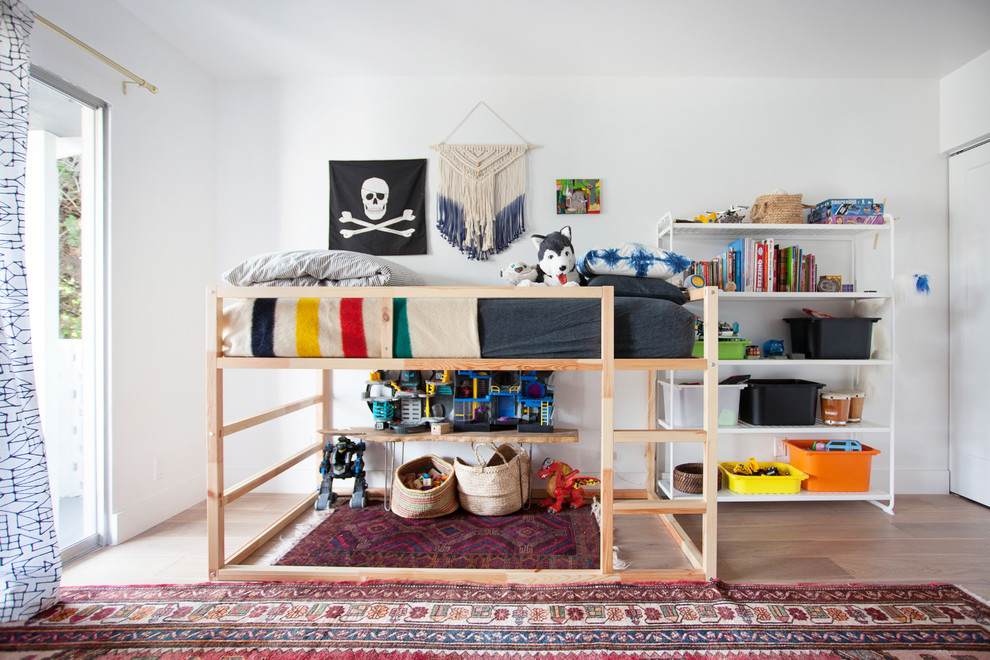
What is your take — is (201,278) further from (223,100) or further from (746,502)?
(746,502)

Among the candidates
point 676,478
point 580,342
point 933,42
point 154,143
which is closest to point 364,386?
point 580,342

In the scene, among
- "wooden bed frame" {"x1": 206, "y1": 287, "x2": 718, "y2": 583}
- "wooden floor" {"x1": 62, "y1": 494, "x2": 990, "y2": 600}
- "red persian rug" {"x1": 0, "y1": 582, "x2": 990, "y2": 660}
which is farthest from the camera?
"wooden floor" {"x1": 62, "y1": 494, "x2": 990, "y2": 600}

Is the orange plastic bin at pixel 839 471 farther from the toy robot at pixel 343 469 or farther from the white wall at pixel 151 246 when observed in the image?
the white wall at pixel 151 246

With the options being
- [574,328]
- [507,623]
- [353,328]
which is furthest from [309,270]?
[507,623]

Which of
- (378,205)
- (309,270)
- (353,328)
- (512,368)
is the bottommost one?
(512,368)

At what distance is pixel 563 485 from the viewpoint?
2.18 meters

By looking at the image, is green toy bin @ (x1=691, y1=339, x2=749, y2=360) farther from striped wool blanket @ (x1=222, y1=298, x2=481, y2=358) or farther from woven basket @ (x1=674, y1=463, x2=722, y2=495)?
striped wool blanket @ (x1=222, y1=298, x2=481, y2=358)

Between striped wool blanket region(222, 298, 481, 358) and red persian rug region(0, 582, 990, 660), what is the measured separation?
33.7 inches

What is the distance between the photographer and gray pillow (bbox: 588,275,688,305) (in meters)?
1.66

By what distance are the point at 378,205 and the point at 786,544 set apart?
2.70 meters

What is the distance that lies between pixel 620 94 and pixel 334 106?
1.72 metres

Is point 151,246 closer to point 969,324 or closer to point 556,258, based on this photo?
point 556,258

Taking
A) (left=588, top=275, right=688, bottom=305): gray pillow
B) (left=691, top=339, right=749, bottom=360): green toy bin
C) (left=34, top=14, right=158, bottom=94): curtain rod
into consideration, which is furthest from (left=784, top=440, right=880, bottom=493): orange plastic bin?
(left=34, top=14, right=158, bottom=94): curtain rod

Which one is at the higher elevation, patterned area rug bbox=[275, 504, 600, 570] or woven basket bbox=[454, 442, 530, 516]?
woven basket bbox=[454, 442, 530, 516]
